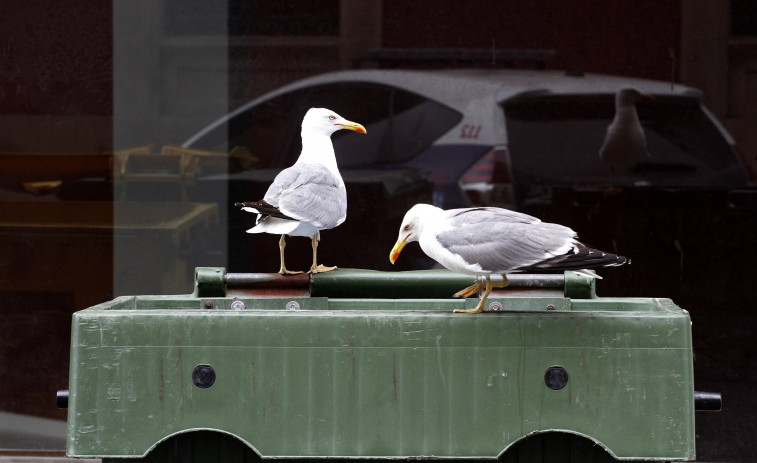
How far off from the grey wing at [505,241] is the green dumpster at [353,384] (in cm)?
22

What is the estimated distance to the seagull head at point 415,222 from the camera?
3912mm

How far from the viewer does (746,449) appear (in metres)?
6.46

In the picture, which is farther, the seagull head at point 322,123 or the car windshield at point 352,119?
the car windshield at point 352,119

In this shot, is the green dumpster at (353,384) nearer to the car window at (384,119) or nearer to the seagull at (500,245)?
the seagull at (500,245)

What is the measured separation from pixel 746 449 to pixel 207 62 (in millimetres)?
4137

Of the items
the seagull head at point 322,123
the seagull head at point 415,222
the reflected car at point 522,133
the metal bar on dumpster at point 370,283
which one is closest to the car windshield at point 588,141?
the reflected car at point 522,133

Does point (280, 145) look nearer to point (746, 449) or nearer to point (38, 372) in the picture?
point (38, 372)

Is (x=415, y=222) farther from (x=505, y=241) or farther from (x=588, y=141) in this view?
(x=588, y=141)

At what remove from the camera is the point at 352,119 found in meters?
6.51

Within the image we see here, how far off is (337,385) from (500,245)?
2.45 feet

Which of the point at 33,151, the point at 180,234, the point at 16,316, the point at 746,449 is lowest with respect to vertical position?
the point at 746,449

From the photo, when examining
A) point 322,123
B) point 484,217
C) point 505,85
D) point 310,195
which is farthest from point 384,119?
point 484,217

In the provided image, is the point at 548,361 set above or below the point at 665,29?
below

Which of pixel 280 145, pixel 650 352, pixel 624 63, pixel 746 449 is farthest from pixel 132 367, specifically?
pixel 746 449
